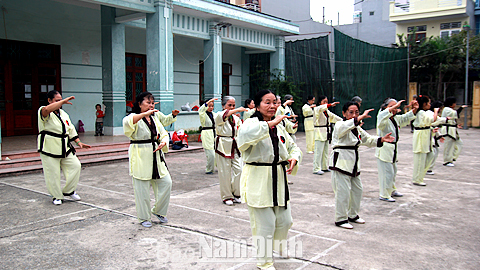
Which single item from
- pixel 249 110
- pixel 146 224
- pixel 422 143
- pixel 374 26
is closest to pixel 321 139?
pixel 422 143

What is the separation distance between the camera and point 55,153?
5902mm

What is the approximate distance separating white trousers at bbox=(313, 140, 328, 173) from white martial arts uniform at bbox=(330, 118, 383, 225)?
354 centimetres

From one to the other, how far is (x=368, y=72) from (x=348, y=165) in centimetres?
1493

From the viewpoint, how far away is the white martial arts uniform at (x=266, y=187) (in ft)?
11.3

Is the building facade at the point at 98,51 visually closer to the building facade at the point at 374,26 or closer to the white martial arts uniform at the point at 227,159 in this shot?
the white martial arts uniform at the point at 227,159

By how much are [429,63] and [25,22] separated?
20289 mm

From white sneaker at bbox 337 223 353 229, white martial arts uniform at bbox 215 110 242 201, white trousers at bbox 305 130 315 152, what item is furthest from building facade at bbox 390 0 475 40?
white sneaker at bbox 337 223 353 229

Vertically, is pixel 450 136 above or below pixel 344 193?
above

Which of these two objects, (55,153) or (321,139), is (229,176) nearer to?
(55,153)

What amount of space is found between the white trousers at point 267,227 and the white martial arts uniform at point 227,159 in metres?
2.44

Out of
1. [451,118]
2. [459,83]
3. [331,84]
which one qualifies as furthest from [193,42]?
[459,83]

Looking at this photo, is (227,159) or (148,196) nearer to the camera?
(148,196)

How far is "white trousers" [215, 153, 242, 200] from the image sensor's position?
5.97 m

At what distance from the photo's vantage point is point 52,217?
5172mm
